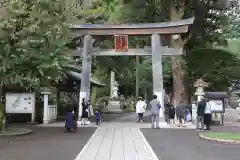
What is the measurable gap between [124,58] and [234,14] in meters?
13.6

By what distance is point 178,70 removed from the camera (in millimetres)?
30969

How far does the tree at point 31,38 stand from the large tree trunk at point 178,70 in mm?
14856

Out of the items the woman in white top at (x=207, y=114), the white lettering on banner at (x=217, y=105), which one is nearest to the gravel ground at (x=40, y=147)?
the woman in white top at (x=207, y=114)

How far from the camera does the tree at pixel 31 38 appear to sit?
1611 cm

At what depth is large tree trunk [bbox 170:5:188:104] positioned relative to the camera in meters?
30.4

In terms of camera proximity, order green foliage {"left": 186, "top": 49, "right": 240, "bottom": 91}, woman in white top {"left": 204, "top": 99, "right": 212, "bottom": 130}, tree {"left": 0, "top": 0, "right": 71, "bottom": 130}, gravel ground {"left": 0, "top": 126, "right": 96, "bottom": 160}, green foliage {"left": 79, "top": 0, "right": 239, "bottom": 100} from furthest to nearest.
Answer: green foliage {"left": 186, "top": 49, "right": 240, "bottom": 91}, green foliage {"left": 79, "top": 0, "right": 239, "bottom": 100}, woman in white top {"left": 204, "top": 99, "right": 212, "bottom": 130}, tree {"left": 0, "top": 0, "right": 71, "bottom": 130}, gravel ground {"left": 0, "top": 126, "right": 96, "bottom": 160}

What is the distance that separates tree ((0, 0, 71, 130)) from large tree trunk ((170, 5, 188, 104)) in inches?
585

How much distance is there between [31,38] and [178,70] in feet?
54.9

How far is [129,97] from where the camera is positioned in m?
57.5

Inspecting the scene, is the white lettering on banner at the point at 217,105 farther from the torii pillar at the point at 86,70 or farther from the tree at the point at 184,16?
the torii pillar at the point at 86,70

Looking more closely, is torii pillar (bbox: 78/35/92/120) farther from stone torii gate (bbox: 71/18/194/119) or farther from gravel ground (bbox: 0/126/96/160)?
gravel ground (bbox: 0/126/96/160)

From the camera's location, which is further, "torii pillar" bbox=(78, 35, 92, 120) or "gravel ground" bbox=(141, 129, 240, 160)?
"torii pillar" bbox=(78, 35, 92, 120)

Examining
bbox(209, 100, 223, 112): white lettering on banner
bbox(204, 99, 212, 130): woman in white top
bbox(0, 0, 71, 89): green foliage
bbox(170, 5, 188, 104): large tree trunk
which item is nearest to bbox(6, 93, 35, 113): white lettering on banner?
bbox(0, 0, 71, 89): green foliage

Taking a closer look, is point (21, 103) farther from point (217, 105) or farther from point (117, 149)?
point (117, 149)
